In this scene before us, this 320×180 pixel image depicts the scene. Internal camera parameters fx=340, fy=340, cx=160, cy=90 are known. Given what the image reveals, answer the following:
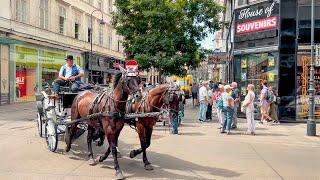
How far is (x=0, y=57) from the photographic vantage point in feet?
79.5

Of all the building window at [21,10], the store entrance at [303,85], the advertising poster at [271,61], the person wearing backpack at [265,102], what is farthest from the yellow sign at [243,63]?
the building window at [21,10]

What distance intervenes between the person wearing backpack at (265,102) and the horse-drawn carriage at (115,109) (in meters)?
8.51

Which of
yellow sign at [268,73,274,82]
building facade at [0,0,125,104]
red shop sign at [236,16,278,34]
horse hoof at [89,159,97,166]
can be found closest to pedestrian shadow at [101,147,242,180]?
horse hoof at [89,159,97,166]

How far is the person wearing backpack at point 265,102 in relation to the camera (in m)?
15.1

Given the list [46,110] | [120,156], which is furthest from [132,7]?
[120,156]

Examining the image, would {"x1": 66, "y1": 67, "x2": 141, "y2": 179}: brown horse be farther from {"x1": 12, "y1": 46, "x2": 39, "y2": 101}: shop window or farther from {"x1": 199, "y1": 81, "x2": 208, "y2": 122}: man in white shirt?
{"x1": 12, "y1": 46, "x2": 39, "y2": 101}: shop window

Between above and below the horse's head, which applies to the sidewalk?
below

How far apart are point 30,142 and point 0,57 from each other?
1690 cm

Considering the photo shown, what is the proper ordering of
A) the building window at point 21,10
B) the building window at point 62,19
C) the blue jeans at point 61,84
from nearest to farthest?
the blue jeans at point 61,84 → the building window at point 21,10 → the building window at point 62,19

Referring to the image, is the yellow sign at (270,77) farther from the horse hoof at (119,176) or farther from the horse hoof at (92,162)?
the horse hoof at (119,176)

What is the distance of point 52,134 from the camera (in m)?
8.45

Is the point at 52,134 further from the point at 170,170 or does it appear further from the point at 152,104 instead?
the point at 170,170

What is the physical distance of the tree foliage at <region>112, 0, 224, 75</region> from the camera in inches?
701

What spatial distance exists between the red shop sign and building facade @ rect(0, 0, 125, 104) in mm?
7025
